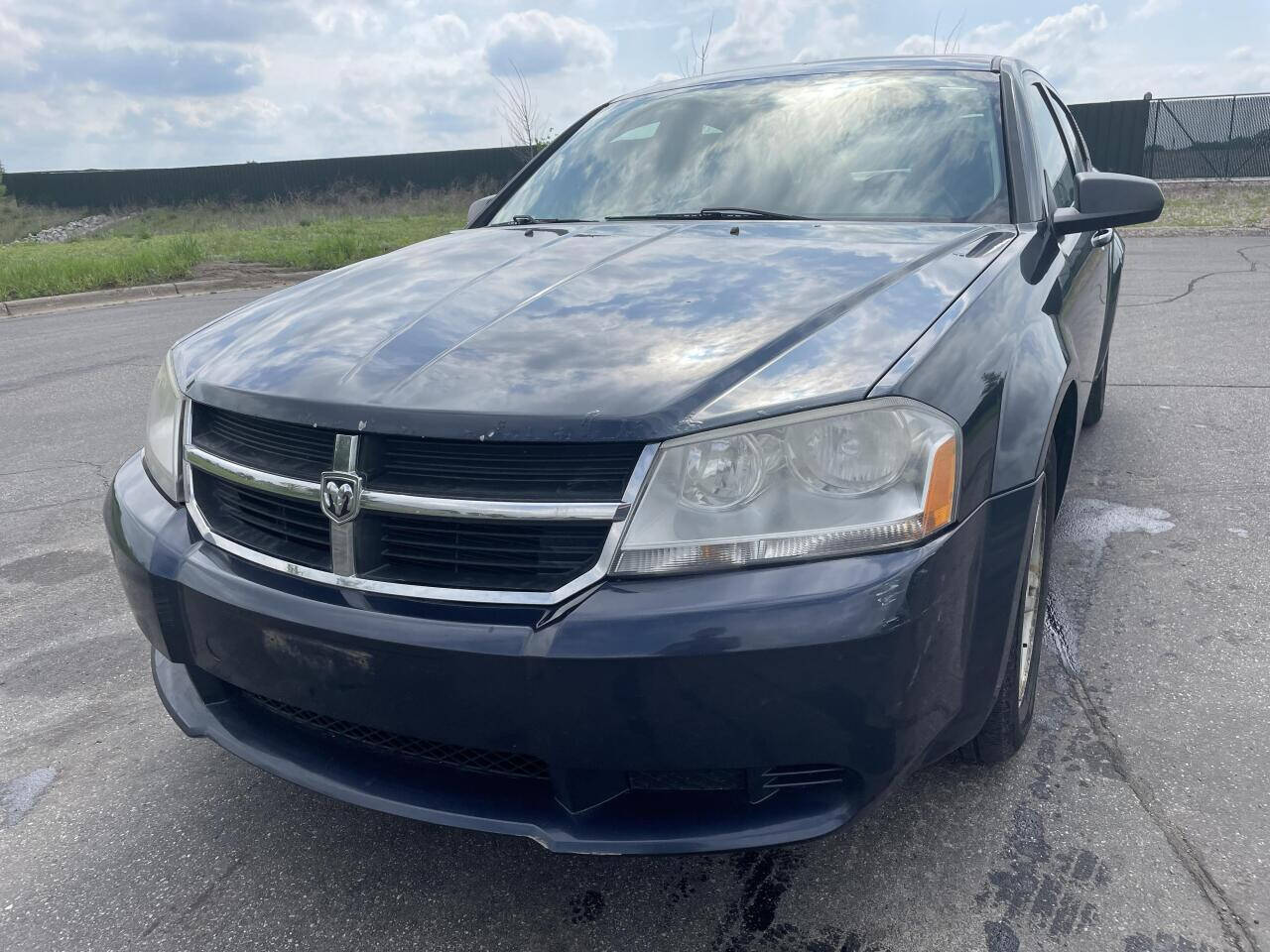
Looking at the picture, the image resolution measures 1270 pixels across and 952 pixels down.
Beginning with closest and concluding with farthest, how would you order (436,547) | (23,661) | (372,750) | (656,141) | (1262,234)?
(436,547)
(372,750)
(23,661)
(656,141)
(1262,234)

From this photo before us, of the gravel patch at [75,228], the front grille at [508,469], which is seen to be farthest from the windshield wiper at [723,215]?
the gravel patch at [75,228]

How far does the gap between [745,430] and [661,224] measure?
133 cm

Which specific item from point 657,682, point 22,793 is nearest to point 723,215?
point 657,682

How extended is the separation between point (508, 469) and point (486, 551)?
5.6 inches

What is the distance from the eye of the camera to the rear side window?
3023 millimetres

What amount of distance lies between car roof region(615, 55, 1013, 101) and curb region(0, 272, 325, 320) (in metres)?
9.19

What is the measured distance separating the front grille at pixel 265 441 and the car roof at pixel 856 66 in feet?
7.21

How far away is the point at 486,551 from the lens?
1617mm

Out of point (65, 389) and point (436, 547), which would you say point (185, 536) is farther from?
point (65, 389)

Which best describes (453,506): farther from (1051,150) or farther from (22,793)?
(1051,150)

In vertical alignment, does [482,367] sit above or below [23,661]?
above

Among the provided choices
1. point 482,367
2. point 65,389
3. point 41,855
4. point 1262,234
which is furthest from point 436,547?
point 1262,234

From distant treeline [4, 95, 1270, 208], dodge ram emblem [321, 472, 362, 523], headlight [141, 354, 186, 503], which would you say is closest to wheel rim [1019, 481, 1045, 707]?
dodge ram emblem [321, 472, 362, 523]

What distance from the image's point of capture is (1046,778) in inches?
85.4
